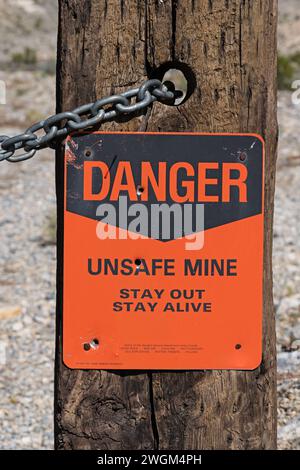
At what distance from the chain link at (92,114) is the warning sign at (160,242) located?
4 centimetres

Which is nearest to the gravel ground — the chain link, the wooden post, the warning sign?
the wooden post

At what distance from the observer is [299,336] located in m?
5.18

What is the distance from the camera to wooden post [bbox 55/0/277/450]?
2.03 metres

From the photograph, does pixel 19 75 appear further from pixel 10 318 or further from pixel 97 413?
pixel 97 413

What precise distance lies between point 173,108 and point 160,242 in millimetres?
309

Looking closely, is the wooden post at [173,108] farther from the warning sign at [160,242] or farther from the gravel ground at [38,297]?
the gravel ground at [38,297]

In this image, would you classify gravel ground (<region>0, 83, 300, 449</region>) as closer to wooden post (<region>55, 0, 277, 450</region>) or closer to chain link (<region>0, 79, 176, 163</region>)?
wooden post (<region>55, 0, 277, 450</region>)

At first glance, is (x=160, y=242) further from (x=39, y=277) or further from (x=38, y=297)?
(x=39, y=277)

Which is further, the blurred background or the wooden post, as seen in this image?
the blurred background

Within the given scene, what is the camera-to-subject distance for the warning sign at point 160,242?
2031 mm

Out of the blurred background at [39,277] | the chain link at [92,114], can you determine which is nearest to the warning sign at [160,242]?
the chain link at [92,114]

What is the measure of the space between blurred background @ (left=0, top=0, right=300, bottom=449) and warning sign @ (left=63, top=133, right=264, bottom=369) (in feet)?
7.22
